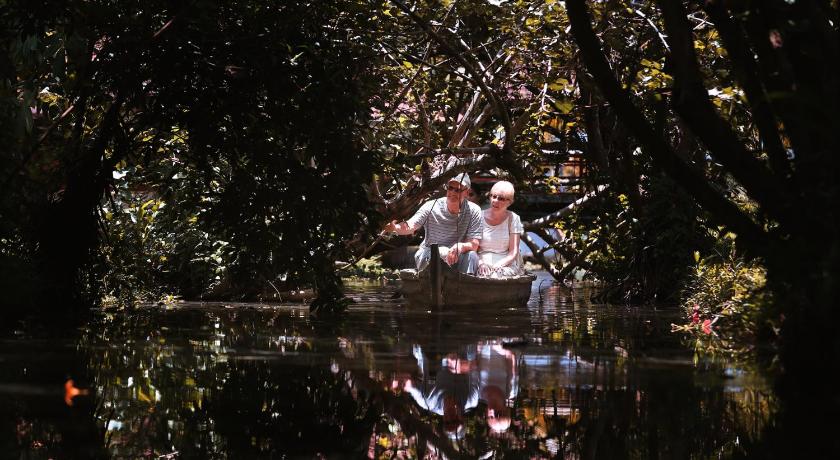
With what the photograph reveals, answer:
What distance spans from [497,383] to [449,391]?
0.47 m

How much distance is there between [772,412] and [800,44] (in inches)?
84.1

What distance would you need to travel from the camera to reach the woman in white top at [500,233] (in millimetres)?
17562

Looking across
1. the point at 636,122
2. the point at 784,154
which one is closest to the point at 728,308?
the point at 636,122

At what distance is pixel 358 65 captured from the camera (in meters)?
13.3

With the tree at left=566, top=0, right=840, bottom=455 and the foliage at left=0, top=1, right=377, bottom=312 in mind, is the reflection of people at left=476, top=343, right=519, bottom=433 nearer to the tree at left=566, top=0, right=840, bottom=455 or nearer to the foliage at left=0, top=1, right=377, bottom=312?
the tree at left=566, top=0, right=840, bottom=455

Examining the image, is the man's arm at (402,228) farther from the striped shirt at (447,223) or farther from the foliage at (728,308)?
the foliage at (728,308)

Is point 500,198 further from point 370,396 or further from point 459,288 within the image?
point 370,396

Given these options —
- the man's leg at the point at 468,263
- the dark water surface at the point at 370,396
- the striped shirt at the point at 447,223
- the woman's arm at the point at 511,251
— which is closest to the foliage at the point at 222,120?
the dark water surface at the point at 370,396

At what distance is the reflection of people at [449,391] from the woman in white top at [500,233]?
9.13 metres

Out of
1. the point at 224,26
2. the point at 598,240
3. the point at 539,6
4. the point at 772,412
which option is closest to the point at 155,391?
the point at 772,412

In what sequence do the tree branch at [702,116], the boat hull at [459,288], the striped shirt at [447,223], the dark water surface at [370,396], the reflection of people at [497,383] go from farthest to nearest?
the striped shirt at [447,223] → the boat hull at [459,288] → the tree branch at [702,116] → the reflection of people at [497,383] → the dark water surface at [370,396]

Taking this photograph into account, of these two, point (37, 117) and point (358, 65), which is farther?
point (37, 117)

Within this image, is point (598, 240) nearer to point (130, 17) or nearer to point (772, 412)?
point (130, 17)

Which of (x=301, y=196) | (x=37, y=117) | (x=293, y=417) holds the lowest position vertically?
(x=293, y=417)
